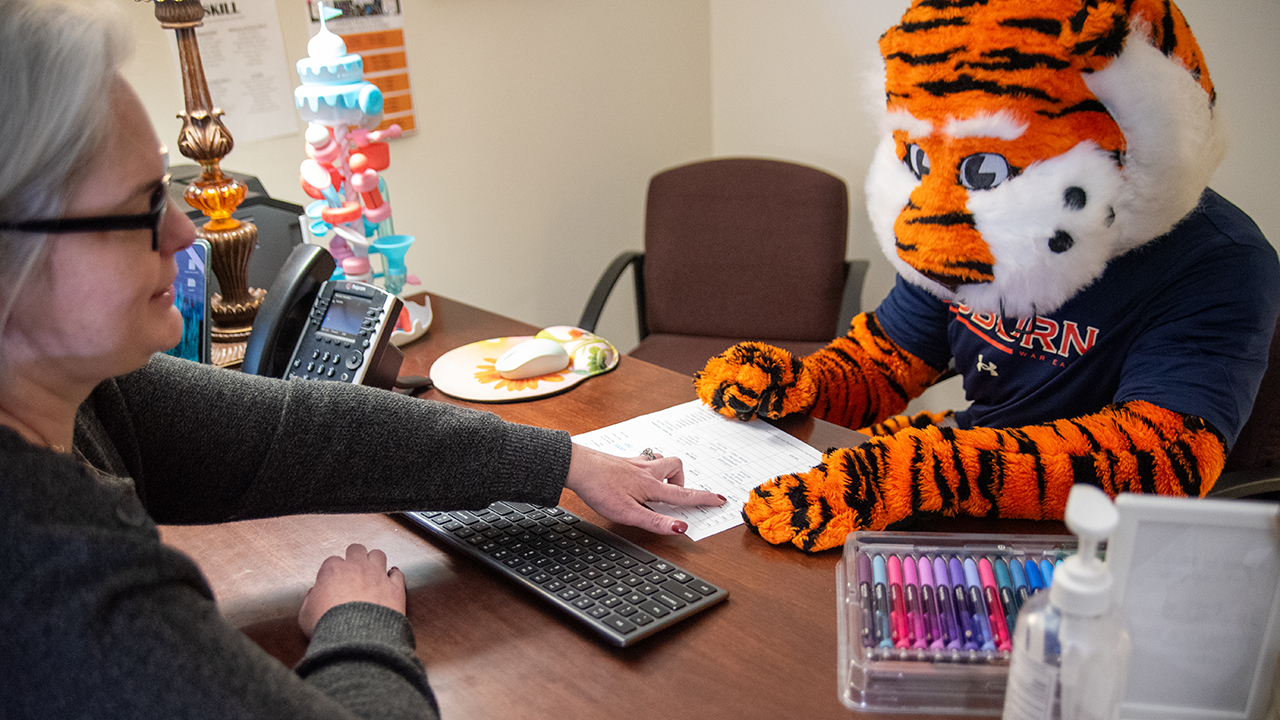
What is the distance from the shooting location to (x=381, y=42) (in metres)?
1.95

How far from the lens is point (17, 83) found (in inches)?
22.1

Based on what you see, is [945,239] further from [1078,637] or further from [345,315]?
[345,315]

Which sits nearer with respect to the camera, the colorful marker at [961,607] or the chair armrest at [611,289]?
the colorful marker at [961,607]

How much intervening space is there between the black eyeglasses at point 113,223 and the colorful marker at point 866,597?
0.63 metres

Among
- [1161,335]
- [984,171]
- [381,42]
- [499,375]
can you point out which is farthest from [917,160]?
[381,42]

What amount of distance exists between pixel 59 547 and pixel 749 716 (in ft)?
1.59

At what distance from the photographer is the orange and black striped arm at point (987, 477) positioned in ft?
3.02

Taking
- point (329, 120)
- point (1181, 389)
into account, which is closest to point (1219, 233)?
point (1181, 389)

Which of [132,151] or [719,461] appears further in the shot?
[719,461]

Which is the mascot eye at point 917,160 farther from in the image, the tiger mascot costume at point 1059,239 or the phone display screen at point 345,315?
the phone display screen at point 345,315

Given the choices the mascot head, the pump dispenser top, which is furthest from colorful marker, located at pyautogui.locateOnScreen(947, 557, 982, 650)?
the mascot head

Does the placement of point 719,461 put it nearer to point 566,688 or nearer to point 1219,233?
point 566,688

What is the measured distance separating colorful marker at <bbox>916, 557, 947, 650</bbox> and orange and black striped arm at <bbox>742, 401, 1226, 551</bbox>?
0.10 m

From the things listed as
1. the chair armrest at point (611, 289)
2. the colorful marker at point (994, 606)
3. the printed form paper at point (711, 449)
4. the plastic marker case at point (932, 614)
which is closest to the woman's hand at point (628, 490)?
the printed form paper at point (711, 449)
